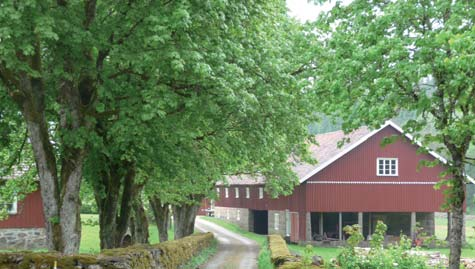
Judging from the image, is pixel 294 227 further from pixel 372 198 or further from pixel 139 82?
pixel 139 82

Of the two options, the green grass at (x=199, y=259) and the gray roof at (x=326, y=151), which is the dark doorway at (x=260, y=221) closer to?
the gray roof at (x=326, y=151)

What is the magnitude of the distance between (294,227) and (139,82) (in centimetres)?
3060

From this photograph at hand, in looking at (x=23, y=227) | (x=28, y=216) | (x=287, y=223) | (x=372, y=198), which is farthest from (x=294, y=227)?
(x=23, y=227)

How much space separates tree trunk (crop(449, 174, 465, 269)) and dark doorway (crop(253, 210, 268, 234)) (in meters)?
45.3

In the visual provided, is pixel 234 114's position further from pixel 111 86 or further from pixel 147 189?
pixel 147 189

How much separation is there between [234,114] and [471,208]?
96.0 m

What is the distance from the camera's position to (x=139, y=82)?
1450 cm

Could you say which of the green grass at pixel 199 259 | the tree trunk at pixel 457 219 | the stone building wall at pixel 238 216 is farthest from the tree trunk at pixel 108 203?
the stone building wall at pixel 238 216

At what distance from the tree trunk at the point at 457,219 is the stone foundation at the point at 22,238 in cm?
2355

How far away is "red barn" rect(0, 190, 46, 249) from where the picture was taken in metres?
30.0

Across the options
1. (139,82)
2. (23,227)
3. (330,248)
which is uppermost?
(139,82)

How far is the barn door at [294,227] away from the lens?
4262 centimetres

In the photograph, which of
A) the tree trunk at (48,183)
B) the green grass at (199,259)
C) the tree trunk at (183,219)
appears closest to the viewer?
the tree trunk at (48,183)

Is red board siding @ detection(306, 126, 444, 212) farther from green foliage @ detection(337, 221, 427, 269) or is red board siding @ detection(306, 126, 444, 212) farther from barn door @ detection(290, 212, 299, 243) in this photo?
green foliage @ detection(337, 221, 427, 269)
